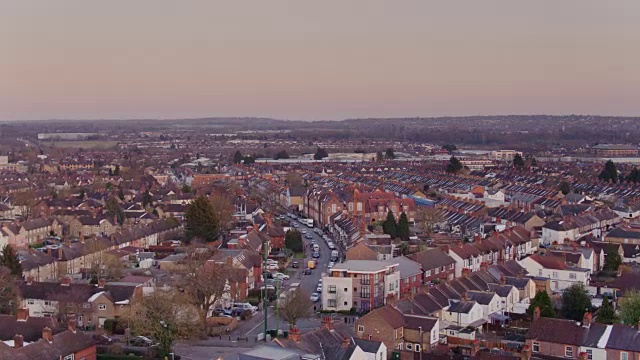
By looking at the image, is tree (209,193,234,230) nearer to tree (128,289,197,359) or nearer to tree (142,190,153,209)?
tree (142,190,153,209)

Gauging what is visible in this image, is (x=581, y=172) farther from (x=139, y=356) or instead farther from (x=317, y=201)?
(x=139, y=356)

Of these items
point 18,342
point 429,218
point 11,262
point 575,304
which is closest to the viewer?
point 18,342

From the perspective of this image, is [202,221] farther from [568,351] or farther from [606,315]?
[568,351]

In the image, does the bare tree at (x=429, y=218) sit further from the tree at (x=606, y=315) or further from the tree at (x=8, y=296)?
the tree at (x=8, y=296)

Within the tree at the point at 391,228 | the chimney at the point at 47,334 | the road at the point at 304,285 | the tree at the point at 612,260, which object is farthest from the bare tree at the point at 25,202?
the tree at the point at 612,260

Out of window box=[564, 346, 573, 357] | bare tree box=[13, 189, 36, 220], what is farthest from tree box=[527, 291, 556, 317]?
bare tree box=[13, 189, 36, 220]

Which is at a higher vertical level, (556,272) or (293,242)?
(556,272)

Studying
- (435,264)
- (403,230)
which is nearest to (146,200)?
(403,230)
